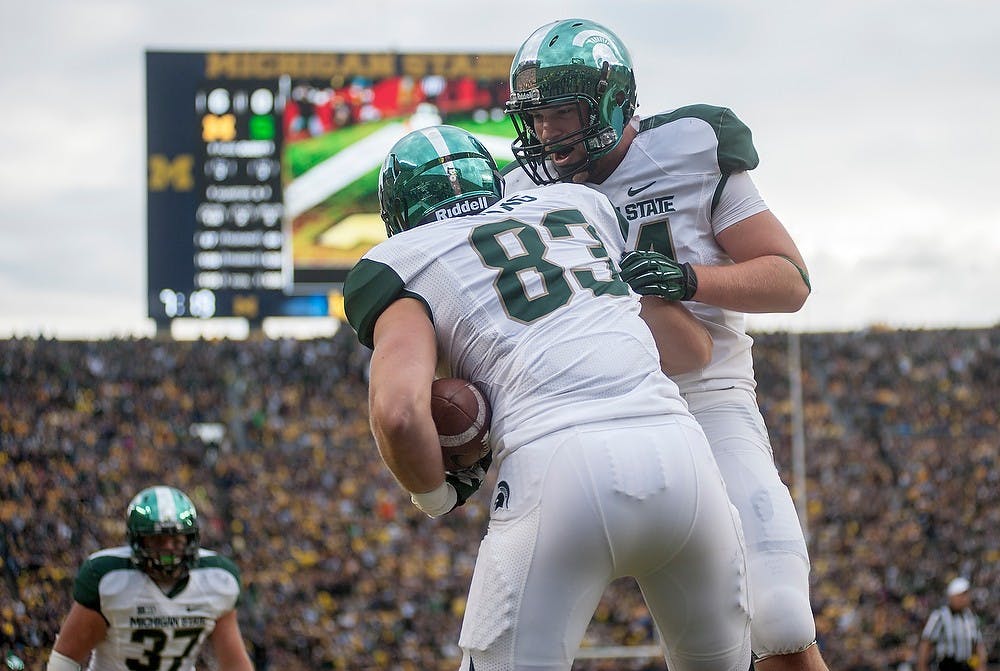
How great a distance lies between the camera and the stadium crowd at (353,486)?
15688 mm

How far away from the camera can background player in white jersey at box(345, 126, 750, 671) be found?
264 cm

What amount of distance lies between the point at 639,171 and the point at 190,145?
15.8m

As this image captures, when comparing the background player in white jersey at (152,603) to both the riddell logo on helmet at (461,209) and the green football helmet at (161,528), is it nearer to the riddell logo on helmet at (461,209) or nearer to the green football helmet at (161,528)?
the green football helmet at (161,528)

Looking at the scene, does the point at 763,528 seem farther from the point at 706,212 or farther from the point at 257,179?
the point at 257,179

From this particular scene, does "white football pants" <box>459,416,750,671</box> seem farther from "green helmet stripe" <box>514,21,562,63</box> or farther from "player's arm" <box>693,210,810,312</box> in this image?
"green helmet stripe" <box>514,21,562,63</box>

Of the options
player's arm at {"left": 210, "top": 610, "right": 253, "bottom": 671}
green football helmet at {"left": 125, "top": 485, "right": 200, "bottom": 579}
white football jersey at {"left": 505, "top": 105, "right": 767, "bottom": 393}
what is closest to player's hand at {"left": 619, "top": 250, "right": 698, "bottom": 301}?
white football jersey at {"left": 505, "top": 105, "right": 767, "bottom": 393}

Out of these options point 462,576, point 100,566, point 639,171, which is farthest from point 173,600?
point 462,576

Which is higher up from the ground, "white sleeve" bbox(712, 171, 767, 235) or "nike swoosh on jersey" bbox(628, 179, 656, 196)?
"nike swoosh on jersey" bbox(628, 179, 656, 196)

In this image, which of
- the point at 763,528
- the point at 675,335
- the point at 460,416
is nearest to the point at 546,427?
the point at 460,416

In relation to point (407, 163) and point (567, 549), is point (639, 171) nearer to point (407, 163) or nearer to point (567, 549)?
point (407, 163)

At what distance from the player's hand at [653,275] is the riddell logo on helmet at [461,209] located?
0.42 metres

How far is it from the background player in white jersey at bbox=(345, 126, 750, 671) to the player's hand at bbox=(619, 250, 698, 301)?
0.59ft

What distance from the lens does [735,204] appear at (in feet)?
12.5

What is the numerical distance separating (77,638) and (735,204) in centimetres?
375
